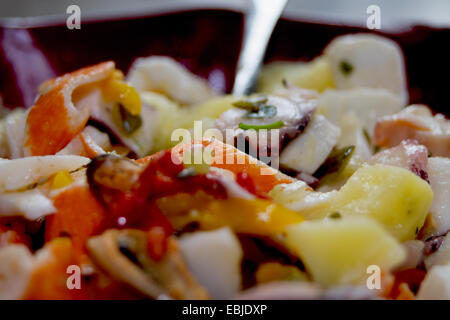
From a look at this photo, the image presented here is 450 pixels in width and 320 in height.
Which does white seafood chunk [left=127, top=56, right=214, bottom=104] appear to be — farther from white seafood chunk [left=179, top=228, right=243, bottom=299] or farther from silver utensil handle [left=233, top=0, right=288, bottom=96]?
white seafood chunk [left=179, top=228, right=243, bottom=299]

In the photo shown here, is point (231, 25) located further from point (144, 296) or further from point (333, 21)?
point (144, 296)

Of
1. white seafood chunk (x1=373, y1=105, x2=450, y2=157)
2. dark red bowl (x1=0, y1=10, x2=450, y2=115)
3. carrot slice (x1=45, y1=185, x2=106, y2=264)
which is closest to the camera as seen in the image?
carrot slice (x1=45, y1=185, x2=106, y2=264)

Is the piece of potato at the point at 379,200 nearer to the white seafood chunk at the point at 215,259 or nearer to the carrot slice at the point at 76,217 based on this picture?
the white seafood chunk at the point at 215,259

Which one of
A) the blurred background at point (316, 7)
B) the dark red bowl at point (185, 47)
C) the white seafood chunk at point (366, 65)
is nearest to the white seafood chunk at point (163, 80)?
→ the dark red bowl at point (185, 47)

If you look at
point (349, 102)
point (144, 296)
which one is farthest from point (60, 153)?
point (349, 102)

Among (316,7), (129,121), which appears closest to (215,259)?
A: (129,121)

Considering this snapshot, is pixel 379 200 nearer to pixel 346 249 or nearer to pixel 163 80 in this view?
pixel 346 249

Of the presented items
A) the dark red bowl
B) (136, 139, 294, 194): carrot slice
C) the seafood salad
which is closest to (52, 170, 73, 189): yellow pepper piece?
the seafood salad
